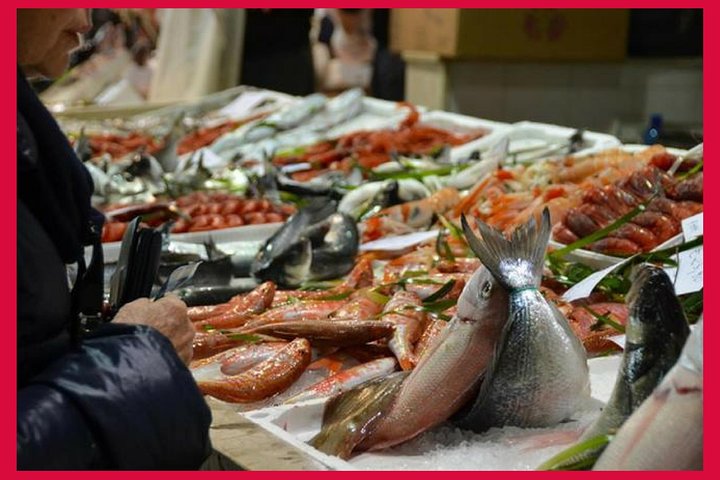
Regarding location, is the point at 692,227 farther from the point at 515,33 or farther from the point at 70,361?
the point at 515,33

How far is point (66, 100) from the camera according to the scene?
32.0ft

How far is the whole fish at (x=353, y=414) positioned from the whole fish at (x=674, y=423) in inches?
27.5

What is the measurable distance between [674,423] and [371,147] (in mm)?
4822

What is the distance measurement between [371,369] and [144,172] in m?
3.35

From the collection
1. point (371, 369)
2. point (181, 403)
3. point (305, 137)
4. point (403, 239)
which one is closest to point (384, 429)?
point (371, 369)

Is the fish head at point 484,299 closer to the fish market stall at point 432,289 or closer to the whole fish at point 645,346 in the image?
the fish market stall at point 432,289

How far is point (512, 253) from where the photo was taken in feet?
7.88

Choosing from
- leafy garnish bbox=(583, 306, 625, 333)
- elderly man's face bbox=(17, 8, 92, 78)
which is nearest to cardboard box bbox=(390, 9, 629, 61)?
leafy garnish bbox=(583, 306, 625, 333)

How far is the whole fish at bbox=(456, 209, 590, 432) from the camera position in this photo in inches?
92.2

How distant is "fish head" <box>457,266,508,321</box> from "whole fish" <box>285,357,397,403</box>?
1.34 feet

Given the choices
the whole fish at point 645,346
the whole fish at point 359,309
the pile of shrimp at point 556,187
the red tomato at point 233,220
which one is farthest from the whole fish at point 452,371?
the red tomato at point 233,220

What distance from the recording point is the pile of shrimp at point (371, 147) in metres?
6.26

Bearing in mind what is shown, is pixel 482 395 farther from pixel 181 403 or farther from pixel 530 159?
pixel 530 159

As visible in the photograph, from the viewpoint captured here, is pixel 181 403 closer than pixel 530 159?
Yes
